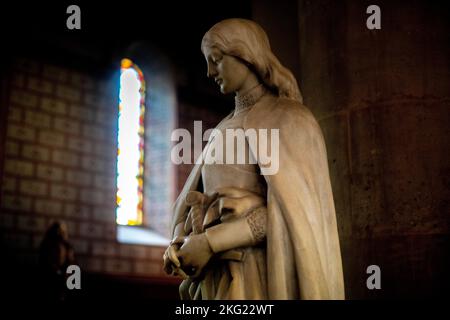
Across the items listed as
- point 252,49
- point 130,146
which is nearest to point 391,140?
point 252,49

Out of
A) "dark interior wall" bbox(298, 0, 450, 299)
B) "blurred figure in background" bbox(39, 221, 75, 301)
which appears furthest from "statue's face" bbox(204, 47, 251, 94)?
"blurred figure in background" bbox(39, 221, 75, 301)

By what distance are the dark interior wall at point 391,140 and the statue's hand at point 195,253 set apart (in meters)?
1.39

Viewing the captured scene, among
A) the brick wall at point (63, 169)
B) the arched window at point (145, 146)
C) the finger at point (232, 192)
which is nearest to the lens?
the finger at point (232, 192)

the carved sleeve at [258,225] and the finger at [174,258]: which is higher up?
the carved sleeve at [258,225]

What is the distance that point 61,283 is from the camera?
957 cm

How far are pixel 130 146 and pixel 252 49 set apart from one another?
10.2 meters

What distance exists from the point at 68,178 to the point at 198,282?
28.3 ft

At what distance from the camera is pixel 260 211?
3.08m

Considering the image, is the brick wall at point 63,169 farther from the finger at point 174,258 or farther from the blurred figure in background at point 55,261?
the finger at point 174,258

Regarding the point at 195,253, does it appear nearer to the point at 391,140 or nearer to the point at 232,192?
the point at 232,192

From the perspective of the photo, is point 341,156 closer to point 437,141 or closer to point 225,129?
point 437,141

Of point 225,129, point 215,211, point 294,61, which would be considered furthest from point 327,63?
point 215,211

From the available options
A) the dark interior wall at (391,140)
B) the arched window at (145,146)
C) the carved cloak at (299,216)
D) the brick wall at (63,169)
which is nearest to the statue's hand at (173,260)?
the carved cloak at (299,216)

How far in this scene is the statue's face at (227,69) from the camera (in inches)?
133
